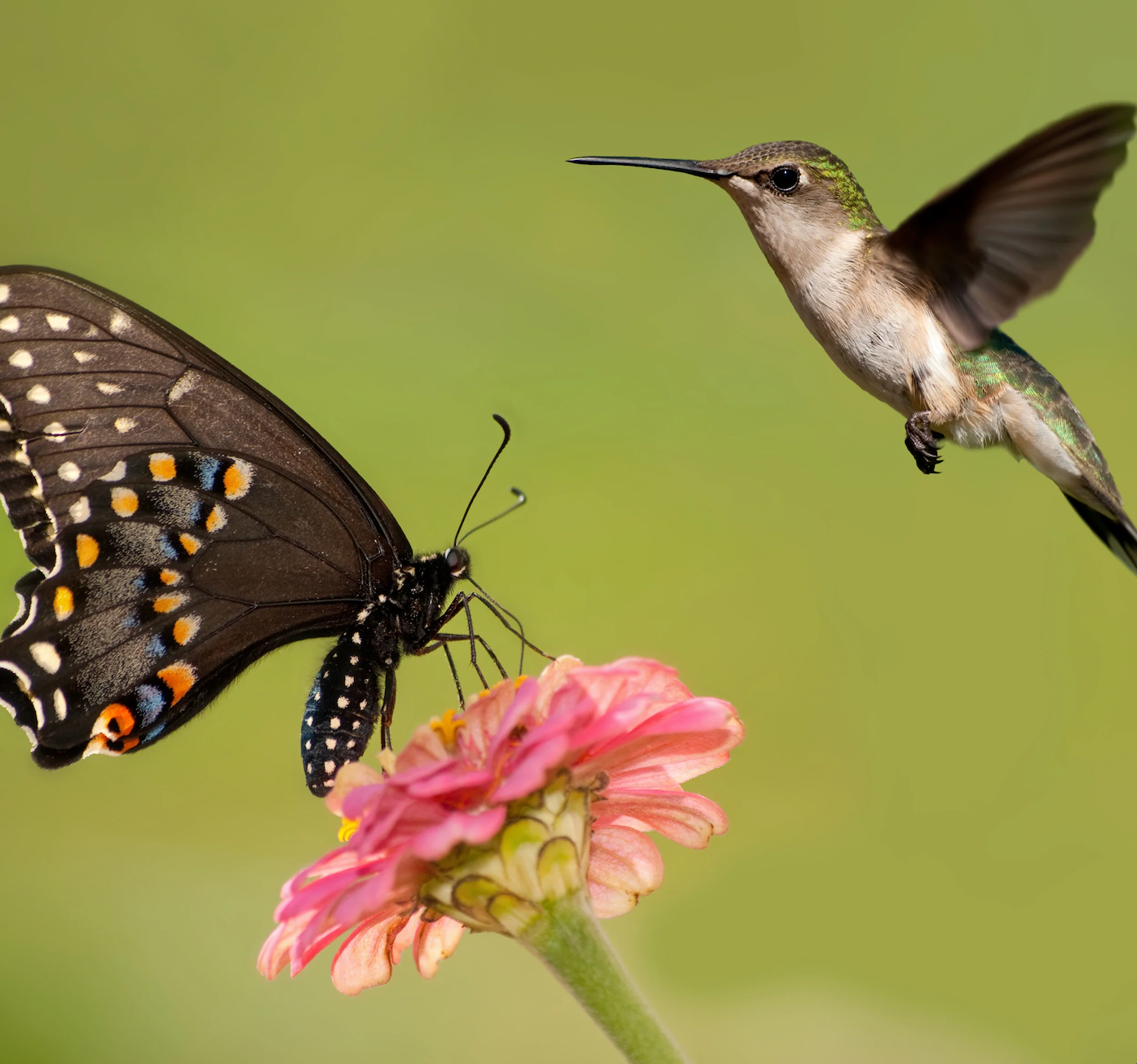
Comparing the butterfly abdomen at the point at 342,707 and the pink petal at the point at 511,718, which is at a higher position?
the pink petal at the point at 511,718

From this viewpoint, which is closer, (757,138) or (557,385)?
(557,385)

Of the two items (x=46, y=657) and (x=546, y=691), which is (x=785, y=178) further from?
(x=46, y=657)

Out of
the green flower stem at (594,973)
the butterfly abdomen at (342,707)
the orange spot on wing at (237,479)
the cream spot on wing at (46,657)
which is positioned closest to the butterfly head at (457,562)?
the butterfly abdomen at (342,707)

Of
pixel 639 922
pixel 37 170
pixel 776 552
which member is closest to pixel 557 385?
pixel 776 552

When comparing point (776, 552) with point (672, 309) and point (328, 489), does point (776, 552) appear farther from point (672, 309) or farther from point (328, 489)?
point (328, 489)

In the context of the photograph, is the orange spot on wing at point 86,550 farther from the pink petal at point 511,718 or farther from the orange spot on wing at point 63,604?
the pink petal at point 511,718

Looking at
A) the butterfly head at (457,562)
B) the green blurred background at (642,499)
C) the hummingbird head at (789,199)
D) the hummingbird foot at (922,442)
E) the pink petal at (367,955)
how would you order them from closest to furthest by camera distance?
the pink petal at (367,955) → the hummingbird foot at (922,442) → the hummingbird head at (789,199) → the butterfly head at (457,562) → the green blurred background at (642,499)
